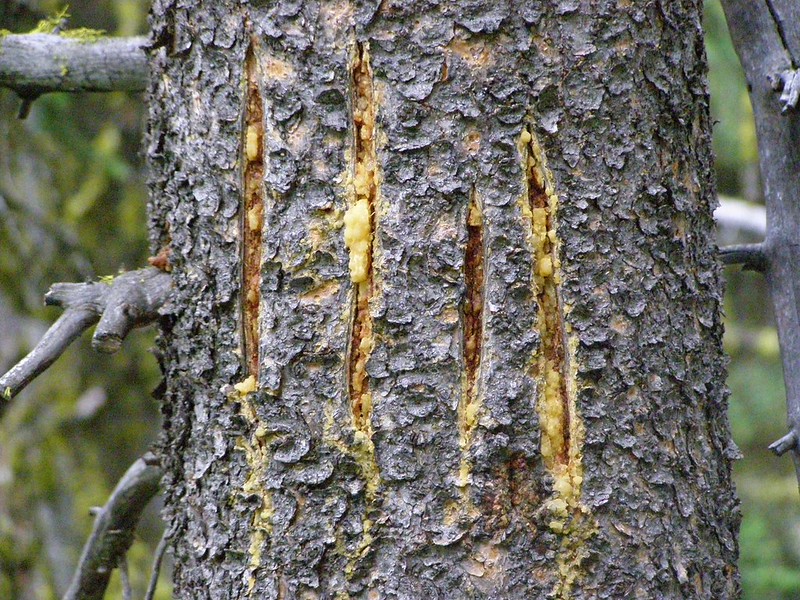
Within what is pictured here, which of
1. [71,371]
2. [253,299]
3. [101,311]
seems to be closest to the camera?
[253,299]

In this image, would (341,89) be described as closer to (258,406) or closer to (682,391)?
(258,406)

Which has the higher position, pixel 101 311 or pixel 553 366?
pixel 101 311

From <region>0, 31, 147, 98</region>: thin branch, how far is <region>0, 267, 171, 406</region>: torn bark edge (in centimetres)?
57

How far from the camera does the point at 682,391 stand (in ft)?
4.57

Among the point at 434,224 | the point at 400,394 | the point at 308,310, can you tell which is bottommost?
the point at 400,394

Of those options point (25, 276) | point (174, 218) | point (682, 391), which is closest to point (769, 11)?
point (682, 391)

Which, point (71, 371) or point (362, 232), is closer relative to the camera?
point (362, 232)

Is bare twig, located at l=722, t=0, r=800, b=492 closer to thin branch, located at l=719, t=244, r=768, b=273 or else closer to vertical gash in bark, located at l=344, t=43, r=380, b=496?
thin branch, located at l=719, t=244, r=768, b=273

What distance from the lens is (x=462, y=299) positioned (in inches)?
51.4

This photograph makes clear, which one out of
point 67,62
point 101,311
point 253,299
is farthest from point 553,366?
point 67,62

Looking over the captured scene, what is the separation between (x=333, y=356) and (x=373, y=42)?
0.53 m

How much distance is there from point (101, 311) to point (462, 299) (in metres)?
0.72

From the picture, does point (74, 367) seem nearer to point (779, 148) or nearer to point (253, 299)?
point (253, 299)

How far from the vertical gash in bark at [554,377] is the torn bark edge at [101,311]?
29.2 inches
